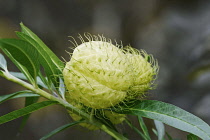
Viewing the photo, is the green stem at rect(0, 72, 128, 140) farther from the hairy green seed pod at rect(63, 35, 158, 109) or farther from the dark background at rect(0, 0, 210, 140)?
the dark background at rect(0, 0, 210, 140)

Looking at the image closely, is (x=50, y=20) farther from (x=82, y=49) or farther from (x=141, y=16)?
(x=82, y=49)

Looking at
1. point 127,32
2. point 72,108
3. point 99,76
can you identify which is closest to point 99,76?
point 99,76

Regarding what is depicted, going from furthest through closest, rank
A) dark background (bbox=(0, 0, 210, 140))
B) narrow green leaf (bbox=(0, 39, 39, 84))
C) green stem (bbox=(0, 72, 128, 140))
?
dark background (bbox=(0, 0, 210, 140)), green stem (bbox=(0, 72, 128, 140)), narrow green leaf (bbox=(0, 39, 39, 84))

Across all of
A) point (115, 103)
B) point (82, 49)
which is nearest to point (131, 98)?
point (115, 103)

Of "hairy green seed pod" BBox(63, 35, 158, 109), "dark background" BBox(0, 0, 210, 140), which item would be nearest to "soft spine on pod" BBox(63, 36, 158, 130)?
"hairy green seed pod" BBox(63, 35, 158, 109)

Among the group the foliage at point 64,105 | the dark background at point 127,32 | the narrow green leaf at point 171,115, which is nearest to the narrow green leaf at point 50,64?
the foliage at point 64,105

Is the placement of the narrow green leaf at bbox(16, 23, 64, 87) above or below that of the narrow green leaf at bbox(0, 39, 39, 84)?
above

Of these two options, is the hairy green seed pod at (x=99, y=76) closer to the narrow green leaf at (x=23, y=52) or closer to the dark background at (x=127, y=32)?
the narrow green leaf at (x=23, y=52)
